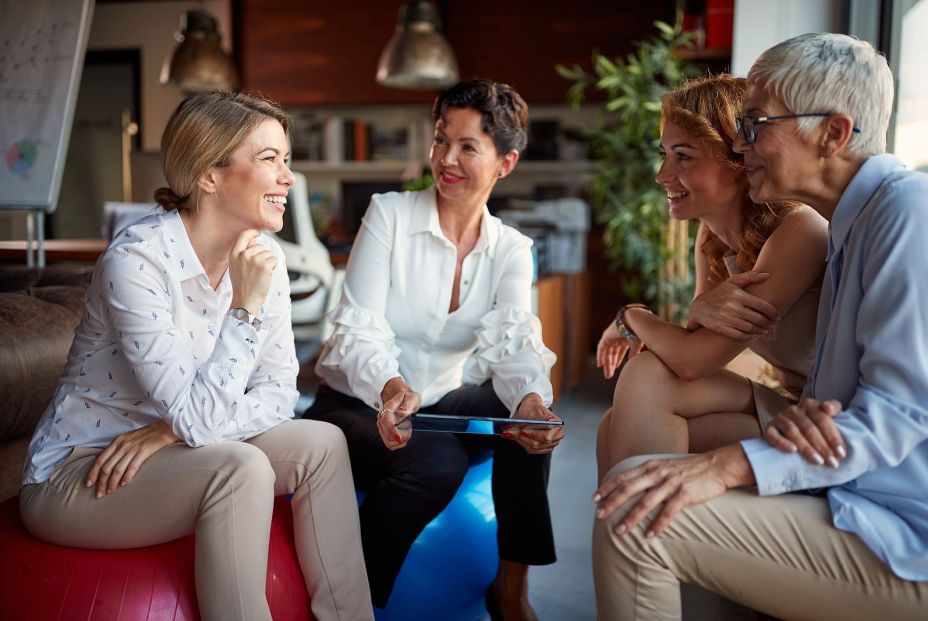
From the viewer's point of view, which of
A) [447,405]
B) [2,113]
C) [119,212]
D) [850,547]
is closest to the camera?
[850,547]

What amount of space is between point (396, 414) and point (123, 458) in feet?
1.68

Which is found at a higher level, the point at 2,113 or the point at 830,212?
the point at 2,113

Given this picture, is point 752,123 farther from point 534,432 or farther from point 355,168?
point 355,168

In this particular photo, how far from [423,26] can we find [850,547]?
4.08 metres

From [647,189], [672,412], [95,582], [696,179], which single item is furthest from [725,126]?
[647,189]

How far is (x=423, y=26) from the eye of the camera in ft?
15.5

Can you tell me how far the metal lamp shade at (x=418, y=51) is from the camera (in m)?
4.67

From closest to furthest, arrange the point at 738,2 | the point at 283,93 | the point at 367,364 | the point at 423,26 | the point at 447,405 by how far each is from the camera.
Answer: the point at 367,364, the point at 447,405, the point at 738,2, the point at 423,26, the point at 283,93

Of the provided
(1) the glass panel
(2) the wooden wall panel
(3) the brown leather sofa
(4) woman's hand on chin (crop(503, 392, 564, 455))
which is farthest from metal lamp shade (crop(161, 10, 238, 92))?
(4) woman's hand on chin (crop(503, 392, 564, 455))

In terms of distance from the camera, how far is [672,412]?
62.4 inches

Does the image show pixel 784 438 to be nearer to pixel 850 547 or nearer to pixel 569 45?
pixel 850 547

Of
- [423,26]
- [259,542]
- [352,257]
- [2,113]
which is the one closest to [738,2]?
[423,26]

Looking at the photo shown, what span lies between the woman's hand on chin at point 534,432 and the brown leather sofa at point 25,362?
1068 millimetres

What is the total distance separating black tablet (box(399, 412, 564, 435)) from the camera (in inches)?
62.0
